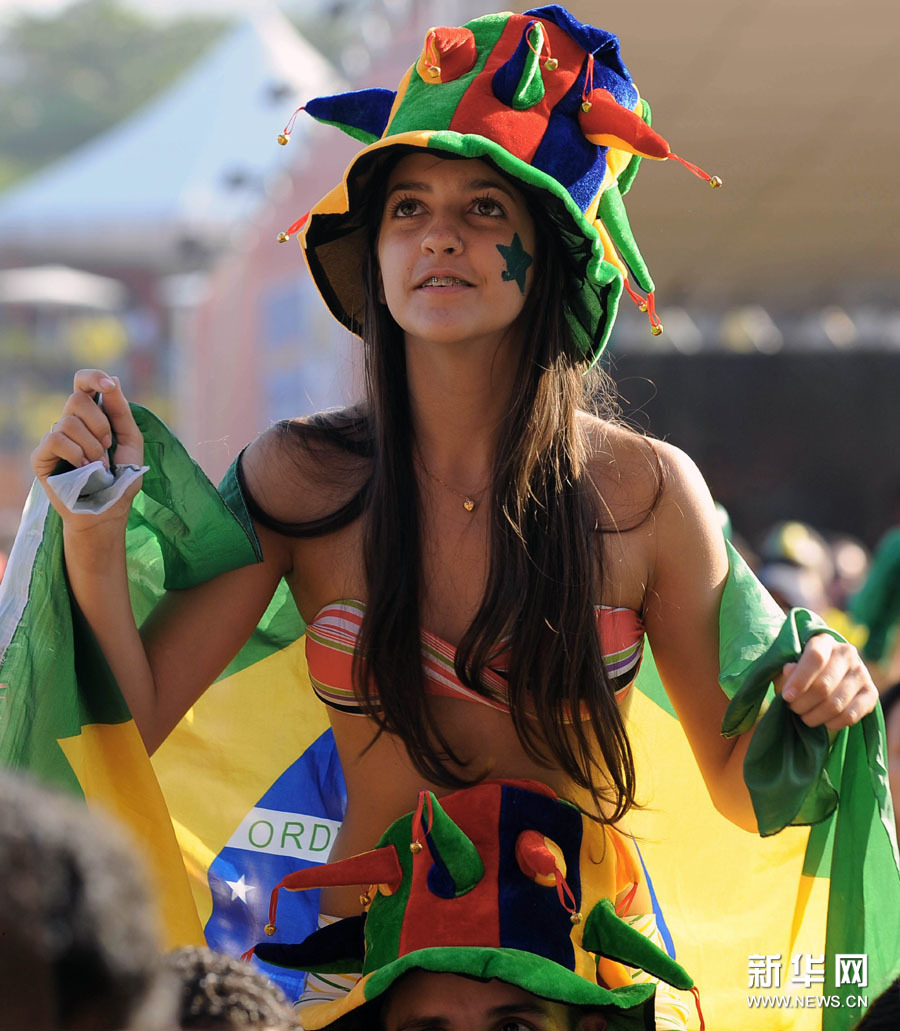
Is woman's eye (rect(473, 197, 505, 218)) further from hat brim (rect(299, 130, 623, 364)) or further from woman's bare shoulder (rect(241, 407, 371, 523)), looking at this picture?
woman's bare shoulder (rect(241, 407, 371, 523))

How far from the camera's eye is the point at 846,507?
10.6m

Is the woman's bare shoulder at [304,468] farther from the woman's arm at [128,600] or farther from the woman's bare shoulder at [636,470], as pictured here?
the woman's bare shoulder at [636,470]

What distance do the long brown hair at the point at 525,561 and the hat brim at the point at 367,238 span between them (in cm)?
3

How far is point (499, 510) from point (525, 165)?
0.46 metres

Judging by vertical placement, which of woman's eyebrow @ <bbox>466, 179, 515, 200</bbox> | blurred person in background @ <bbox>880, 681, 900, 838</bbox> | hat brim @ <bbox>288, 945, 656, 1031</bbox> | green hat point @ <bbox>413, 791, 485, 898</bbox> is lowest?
hat brim @ <bbox>288, 945, 656, 1031</bbox>

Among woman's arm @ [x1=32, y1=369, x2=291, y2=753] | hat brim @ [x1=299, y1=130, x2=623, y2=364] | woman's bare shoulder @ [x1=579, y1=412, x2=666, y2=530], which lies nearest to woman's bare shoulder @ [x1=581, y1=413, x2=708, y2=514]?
woman's bare shoulder @ [x1=579, y1=412, x2=666, y2=530]

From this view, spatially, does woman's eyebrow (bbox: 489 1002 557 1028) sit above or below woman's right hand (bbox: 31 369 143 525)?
below

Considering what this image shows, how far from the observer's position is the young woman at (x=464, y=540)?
1.90m

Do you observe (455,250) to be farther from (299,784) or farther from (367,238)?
(299,784)

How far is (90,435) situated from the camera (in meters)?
1.84

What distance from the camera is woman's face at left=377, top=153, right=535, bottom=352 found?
190cm

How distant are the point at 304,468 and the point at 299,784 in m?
0.54

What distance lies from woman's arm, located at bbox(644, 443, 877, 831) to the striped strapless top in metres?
0.06

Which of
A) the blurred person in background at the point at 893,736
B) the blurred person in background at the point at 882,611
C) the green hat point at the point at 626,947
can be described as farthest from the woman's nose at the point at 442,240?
the blurred person in background at the point at 882,611
